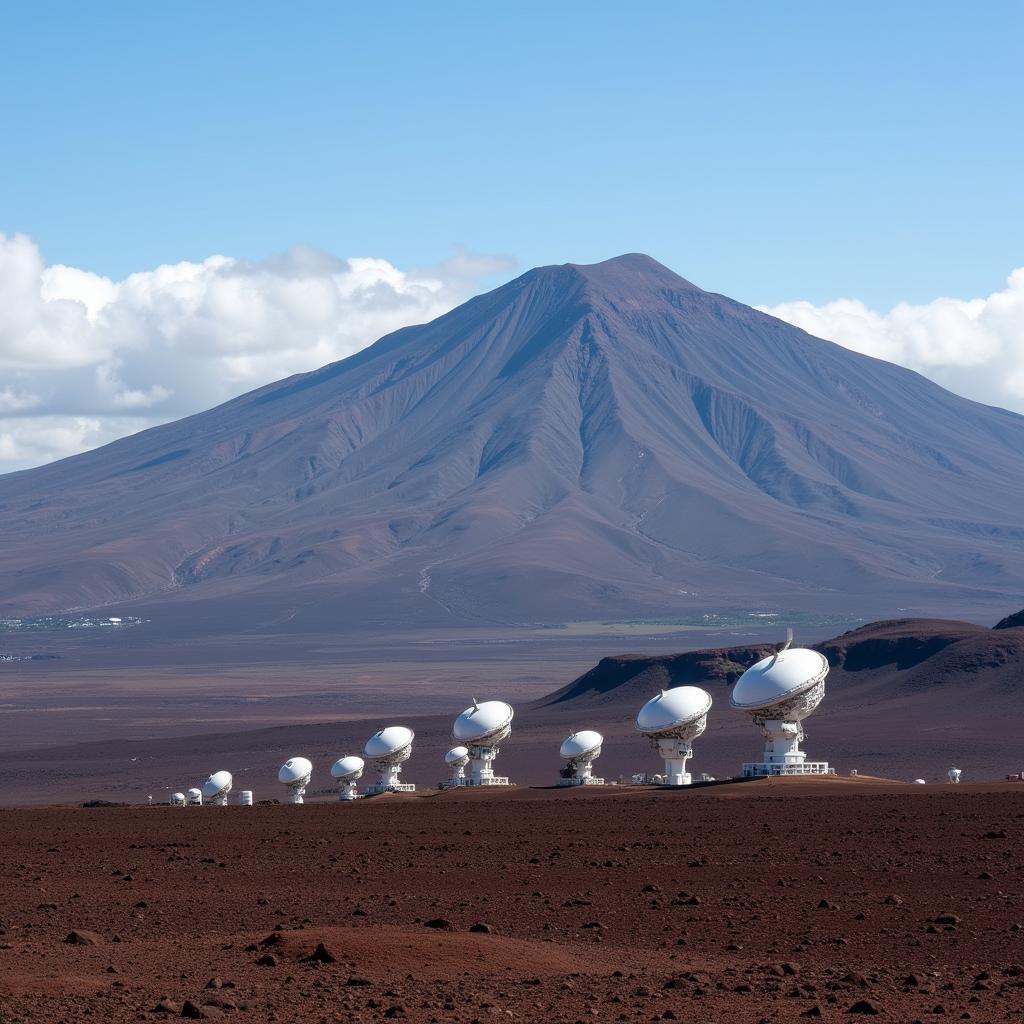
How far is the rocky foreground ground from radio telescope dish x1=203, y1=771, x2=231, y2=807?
19.5 meters

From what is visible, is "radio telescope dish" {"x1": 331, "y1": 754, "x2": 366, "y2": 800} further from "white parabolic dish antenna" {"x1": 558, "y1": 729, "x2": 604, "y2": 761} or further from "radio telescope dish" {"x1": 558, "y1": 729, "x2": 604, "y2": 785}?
"white parabolic dish antenna" {"x1": 558, "y1": 729, "x2": 604, "y2": 761}

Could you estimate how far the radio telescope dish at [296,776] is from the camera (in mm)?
57781

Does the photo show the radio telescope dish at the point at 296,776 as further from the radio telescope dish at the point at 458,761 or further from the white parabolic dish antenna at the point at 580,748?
the white parabolic dish antenna at the point at 580,748

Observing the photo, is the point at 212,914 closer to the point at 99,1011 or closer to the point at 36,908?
the point at 36,908

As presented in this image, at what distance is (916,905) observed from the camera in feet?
76.4

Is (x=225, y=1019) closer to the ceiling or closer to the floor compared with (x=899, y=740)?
closer to the ceiling

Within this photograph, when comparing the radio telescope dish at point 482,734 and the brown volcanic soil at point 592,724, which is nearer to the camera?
the radio telescope dish at point 482,734

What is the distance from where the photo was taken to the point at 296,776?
57.8 metres

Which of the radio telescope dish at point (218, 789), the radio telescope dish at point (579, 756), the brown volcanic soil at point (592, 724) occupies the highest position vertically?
the radio telescope dish at point (579, 756)

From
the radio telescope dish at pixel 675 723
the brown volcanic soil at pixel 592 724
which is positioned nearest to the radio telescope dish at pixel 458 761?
the radio telescope dish at pixel 675 723

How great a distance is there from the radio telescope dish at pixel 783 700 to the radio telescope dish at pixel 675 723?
5.80 feet

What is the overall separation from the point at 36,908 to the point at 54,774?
5400 centimetres

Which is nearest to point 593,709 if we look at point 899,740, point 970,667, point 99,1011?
point 970,667

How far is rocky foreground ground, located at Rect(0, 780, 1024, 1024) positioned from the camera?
16.9 m
